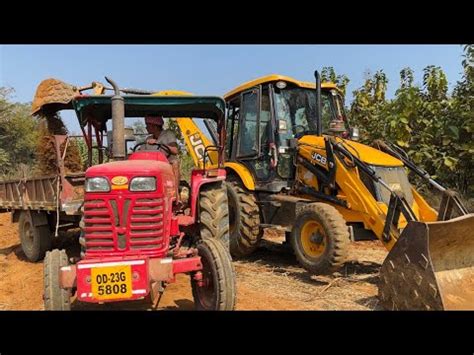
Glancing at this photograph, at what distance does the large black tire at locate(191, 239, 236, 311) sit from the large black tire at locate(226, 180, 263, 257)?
2.62 m

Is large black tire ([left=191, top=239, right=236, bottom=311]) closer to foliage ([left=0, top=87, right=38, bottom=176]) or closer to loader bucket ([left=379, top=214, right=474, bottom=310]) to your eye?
loader bucket ([left=379, top=214, right=474, bottom=310])

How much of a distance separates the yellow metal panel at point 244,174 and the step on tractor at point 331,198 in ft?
0.05

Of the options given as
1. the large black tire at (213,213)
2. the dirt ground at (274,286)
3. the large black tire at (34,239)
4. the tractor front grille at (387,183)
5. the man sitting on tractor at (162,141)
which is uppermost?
the man sitting on tractor at (162,141)

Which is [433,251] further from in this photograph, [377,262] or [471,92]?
[471,92]

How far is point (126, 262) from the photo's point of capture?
3555 mm

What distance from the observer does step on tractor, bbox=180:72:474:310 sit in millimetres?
4309

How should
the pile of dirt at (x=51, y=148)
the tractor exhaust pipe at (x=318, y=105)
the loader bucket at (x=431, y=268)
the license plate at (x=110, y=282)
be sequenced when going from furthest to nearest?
the pile of dirt at (x=51, y=148) < the tractor exhaust pipe at (x=318, y=105) < the loader bucket at (x=431, y=268) < the license plate at (x=110, y=282)

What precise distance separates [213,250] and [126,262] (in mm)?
822

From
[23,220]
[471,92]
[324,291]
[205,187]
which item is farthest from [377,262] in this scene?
[23,220]

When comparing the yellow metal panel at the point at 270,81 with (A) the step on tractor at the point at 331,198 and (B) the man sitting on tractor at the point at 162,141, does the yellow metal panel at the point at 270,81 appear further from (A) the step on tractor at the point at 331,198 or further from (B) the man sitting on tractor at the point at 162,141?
(B) the man sitting on tractor at the point at 162,141

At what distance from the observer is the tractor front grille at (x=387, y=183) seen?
5.73 meters

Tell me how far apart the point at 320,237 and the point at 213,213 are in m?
1.49

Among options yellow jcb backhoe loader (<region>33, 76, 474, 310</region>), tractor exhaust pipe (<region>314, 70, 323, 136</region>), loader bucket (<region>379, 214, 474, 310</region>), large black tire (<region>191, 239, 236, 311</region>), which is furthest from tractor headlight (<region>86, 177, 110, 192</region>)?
tractor exhaust pipe (<region>314, 70, 323, 136</region>)

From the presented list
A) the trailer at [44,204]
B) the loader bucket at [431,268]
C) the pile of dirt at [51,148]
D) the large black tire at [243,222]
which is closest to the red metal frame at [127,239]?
the loader bucket at [431,268]
